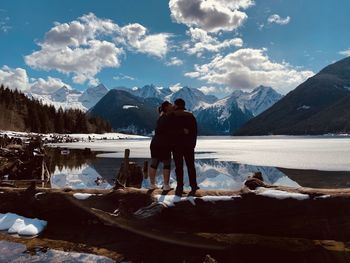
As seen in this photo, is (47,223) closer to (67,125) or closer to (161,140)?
(161,140)

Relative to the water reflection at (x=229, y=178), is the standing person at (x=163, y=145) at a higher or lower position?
higher

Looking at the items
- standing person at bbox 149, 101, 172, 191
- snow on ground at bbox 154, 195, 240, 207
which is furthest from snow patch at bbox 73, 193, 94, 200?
snow on ground at bbox 154, 195, 240, 207

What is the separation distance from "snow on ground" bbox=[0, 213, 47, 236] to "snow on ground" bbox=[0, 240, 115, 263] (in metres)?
1.49

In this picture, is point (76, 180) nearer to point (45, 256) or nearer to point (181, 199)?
point (181, 199)

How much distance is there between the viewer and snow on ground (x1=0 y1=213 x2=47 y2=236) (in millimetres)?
11760

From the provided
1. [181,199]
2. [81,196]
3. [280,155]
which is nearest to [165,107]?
[181,199]

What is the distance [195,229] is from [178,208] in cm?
80

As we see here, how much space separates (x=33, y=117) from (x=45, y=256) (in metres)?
138

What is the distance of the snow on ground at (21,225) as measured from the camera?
11760mm

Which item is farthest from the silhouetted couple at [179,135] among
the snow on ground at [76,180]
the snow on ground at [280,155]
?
the snow on ground at [280,155]

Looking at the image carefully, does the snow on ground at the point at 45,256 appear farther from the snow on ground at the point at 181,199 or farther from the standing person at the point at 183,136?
the standing person at the point at 183,136

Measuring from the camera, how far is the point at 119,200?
11.4 metres

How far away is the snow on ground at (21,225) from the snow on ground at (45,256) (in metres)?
1.49

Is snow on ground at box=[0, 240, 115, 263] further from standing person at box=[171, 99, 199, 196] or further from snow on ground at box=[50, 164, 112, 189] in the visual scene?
snow on ground at box=[50, 164, 112, 189]
